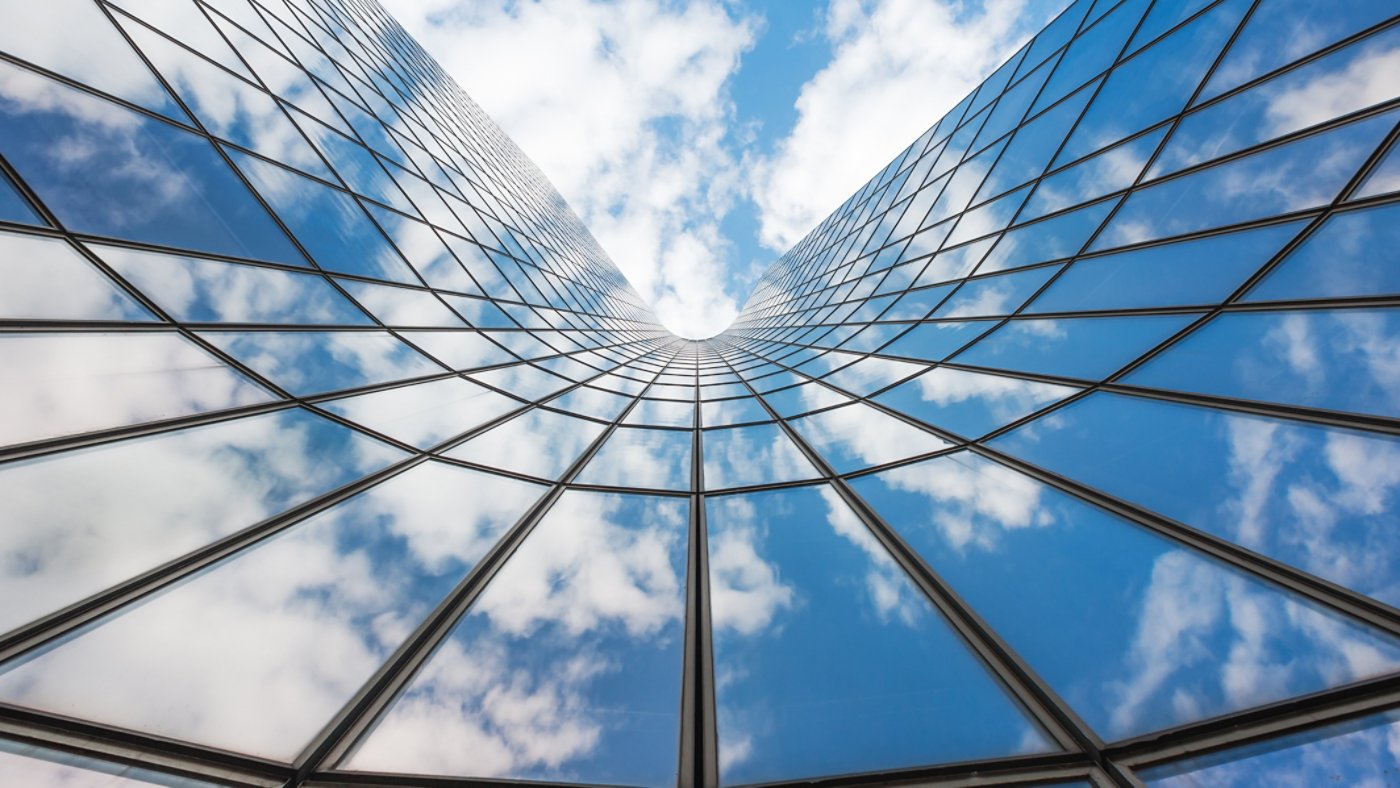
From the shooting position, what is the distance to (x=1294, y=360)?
19.5ft

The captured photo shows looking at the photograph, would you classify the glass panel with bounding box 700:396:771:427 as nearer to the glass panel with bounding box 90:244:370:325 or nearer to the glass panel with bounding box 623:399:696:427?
the glass panel with bounding box 623:399:696:427

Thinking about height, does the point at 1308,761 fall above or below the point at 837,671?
Result: below

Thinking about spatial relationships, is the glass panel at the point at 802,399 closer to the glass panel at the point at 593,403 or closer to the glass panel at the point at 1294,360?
the glass panel at the point at 593,403

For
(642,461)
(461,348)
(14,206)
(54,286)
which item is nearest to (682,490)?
(642,461)

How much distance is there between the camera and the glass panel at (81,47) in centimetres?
642

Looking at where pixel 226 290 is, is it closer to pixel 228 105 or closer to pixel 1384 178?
pixel 228 105

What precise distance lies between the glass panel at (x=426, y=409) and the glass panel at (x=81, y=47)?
451 cm

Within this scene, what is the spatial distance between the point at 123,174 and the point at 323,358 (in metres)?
2.72

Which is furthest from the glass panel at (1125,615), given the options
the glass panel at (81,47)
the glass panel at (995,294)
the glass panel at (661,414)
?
the glass panel at (81,47)

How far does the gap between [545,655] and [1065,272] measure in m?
10.6

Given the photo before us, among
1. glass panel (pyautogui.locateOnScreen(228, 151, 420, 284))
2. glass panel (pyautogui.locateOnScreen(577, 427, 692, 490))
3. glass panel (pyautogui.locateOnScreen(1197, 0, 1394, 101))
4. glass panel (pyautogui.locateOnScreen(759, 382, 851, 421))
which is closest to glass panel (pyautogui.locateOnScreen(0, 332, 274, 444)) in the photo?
glass panel (pyautogui.locateOnScreen(228, 151, 420, 284))

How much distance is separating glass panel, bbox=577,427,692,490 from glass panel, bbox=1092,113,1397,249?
7933 mm

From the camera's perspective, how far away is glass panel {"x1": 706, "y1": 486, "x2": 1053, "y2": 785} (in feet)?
13.3

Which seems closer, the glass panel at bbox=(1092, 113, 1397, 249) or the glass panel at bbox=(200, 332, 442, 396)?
the glass panel at bbox=(200, 332, 442, 396)
